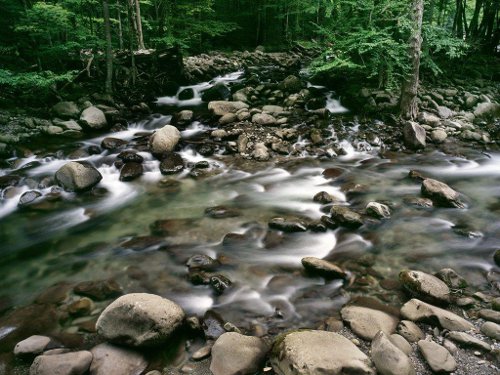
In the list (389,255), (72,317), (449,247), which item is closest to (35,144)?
(72,317)

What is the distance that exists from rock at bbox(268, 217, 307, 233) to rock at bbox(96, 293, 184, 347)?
8.26 feet

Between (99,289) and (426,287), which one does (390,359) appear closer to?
(426,287)

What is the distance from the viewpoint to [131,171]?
25.4 ft

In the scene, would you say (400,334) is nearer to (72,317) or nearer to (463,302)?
(463,302)

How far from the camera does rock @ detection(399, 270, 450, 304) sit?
11.9 feet

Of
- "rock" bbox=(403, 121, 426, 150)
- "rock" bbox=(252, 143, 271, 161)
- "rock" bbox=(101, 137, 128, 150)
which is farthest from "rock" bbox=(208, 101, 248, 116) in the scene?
"rock" bbox=(403, 121, 426, 150)

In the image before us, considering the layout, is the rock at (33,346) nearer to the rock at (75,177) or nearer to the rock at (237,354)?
the rock at (237,354)

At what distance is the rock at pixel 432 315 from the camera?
3.26 meters

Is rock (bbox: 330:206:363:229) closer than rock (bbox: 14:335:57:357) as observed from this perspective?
No

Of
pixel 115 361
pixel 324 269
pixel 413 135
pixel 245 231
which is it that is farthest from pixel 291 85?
pixel 115 361

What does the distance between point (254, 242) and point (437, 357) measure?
2884 mm

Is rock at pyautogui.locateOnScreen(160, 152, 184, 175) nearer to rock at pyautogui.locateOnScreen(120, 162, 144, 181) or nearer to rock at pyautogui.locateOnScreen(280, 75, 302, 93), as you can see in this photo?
rock at pyautogui.locateOnScreen(120, 162, 144, 181)

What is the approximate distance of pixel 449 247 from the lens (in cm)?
490

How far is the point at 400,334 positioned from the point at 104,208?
5.59 m
